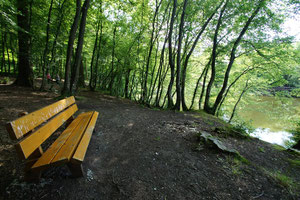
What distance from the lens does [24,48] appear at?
250 inches

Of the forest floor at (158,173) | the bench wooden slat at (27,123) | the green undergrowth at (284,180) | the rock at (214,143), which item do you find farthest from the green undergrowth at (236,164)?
the bench wooden slat at (27,123)

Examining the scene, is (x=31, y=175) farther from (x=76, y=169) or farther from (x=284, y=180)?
(x=284, y=180)

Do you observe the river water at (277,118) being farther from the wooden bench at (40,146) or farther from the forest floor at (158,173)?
the wooden bench at (40,146)

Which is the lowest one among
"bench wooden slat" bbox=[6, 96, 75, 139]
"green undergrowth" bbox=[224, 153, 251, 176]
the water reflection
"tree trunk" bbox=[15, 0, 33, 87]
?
the water reflection

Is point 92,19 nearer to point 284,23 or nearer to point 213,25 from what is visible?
point 213,25

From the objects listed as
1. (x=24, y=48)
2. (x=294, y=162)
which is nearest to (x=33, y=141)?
(x=294, y=162)

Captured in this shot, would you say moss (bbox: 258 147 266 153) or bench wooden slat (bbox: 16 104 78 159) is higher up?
bench wooden slat (bbox: 16 104 78 159)

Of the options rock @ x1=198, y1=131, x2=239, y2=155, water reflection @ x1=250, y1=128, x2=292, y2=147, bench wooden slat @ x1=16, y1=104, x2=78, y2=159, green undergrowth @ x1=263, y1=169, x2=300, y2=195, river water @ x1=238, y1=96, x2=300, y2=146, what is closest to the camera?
bench wooden slat @ x1=16, y1=104, x2=78, y2=159

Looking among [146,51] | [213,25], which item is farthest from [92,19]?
[213,25]

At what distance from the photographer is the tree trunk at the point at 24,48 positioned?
6053 millimetres

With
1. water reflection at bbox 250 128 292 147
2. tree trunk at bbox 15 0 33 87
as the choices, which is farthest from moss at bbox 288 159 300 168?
tree trunk at bbox 15 0 33 87

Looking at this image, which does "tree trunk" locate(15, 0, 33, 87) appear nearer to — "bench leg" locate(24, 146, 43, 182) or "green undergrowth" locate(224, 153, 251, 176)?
"bench leg" locate(24, 146, 43, 182)

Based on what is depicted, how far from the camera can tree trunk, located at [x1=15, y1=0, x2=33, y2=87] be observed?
19.9 feet

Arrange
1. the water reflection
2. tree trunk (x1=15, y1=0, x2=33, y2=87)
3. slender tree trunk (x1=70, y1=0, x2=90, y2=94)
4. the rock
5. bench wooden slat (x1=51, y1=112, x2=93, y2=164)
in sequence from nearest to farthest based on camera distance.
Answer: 1. bench wooden slat (x1=51, y1=112, x2=93, y2=164)
2. the rock
3. slender tree trunk (x1=70, y1=0, x2=90, y2=94)
4. tree trunk (x1=15, y1=0, x2=33, y2=87)
5. the water reflection
